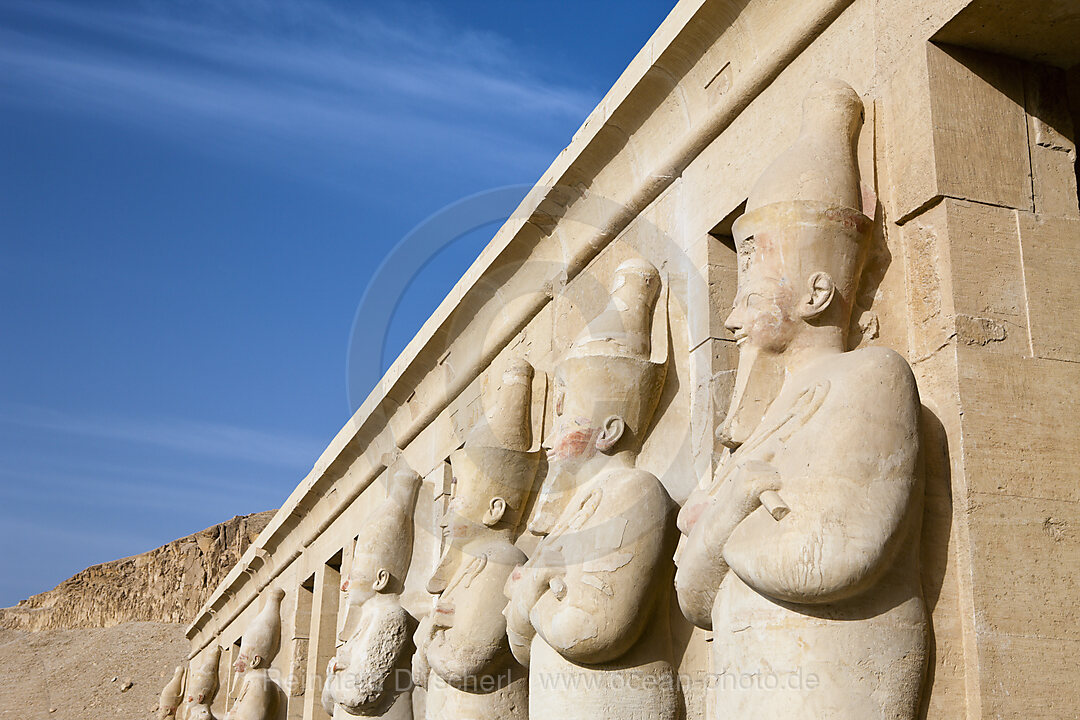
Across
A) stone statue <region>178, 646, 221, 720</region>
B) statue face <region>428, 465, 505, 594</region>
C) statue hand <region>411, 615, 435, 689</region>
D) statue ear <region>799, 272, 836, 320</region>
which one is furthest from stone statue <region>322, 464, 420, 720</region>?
stone statue <region>178, 646, 221, 720</region>

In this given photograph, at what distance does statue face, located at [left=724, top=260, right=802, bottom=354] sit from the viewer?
10.6 feet

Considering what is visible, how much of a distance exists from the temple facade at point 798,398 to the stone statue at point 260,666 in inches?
226

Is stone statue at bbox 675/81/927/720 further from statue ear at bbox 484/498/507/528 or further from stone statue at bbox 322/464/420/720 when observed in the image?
stone statue at bbox 322/464/420/720

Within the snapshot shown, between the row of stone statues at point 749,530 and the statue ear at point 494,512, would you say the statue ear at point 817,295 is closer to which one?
the row of stone statues at point 749,530

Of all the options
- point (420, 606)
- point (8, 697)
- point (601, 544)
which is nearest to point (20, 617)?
point (8, 697)

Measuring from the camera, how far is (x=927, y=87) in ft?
10.8

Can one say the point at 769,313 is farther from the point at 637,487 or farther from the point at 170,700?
the point at 170,700

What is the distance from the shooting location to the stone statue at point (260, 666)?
10594mm

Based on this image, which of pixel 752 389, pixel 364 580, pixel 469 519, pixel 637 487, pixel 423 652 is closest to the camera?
pixel 752 389

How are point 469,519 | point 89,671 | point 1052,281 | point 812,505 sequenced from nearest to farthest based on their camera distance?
point 812,505 < point 1052,281 < point 469,519 < point 89,671

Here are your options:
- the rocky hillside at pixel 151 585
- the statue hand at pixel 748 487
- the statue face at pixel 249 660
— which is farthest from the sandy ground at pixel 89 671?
the statue hand at pixel 748 487

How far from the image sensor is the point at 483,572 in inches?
195

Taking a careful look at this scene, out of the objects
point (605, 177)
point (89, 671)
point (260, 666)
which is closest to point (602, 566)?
point (605, 177)

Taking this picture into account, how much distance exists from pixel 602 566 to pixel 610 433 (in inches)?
26.8
